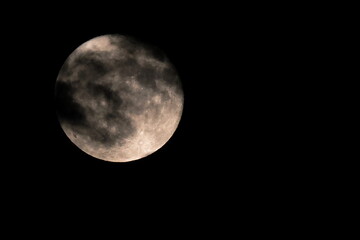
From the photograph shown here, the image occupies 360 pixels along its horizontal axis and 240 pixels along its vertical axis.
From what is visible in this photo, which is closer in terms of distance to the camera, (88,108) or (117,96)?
(117,96)

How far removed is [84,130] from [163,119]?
1082 millimetres

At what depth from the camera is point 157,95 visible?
3.49 metres

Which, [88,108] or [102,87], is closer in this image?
[102,87]

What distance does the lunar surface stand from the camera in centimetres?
334

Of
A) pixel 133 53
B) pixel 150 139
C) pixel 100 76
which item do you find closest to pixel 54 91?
pixel 100 76

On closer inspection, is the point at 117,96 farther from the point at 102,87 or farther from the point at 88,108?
the point at 88,108

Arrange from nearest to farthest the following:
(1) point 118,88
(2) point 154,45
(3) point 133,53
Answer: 1. (1) point 118,88
2. (3) point 133,53
3. (2) point 154,45

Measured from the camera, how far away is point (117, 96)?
3.32 meters

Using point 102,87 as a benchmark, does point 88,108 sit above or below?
below

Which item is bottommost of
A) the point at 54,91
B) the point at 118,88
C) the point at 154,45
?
the point at 118,88

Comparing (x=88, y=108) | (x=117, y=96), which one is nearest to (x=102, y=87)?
(x=117, y=96)

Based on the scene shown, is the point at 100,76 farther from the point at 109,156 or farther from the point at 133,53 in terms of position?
the point at 109,156

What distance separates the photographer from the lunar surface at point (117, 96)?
334cm

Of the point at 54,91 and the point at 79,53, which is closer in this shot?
the point at 79,53
